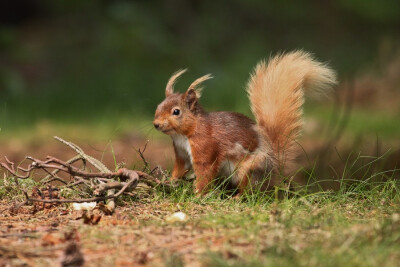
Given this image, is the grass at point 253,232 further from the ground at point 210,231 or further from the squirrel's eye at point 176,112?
the squirrel's eye at point 176,112

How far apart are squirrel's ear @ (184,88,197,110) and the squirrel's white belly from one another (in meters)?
0.20

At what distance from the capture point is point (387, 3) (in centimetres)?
1045

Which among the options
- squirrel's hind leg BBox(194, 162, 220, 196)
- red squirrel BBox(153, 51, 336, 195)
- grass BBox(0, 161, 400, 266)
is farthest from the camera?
red squirrel BBox(153, 51, 336, 195)

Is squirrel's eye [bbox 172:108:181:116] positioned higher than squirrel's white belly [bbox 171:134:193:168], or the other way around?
squirrel's eye [bbox 172:108:181:116]

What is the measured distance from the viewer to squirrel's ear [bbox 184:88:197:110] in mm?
3963

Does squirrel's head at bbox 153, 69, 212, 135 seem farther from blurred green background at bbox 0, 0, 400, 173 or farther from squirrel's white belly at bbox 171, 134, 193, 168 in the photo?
blurred green background at bbox 0, 0, 400, 173

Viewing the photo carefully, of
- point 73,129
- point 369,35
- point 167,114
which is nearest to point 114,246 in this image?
point 167,114

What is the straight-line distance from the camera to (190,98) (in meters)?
3.98

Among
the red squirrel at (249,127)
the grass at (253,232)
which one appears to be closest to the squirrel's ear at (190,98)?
the red squirrel at (249,127)

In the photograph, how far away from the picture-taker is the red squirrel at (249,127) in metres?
3.86

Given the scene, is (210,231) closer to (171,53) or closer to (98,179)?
(98,179)

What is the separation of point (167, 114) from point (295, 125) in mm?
868

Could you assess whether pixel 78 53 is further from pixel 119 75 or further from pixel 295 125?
pixel 295 125

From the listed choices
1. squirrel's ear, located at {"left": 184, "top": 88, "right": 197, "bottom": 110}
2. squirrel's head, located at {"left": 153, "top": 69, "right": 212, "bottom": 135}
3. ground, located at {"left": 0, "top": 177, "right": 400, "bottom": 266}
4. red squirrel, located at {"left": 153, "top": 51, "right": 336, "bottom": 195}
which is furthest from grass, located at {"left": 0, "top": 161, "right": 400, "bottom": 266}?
squirrel's ear, located at {"left": 184, "top": 88, "right": 197, "bottom": 110}
